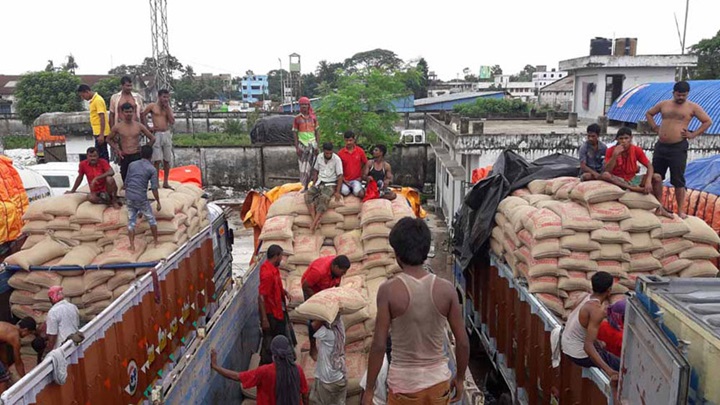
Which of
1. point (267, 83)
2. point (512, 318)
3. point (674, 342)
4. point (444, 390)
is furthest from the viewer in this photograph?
point (267, 83)

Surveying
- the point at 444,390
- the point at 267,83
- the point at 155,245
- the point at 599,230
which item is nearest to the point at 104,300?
the point at 155,245

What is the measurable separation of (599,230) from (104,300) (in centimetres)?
459

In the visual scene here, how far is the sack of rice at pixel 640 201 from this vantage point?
15.9ft

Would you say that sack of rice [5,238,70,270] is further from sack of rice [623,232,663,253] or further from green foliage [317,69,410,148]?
green foliage [317,69,410,148]

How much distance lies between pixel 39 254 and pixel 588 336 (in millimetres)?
4876

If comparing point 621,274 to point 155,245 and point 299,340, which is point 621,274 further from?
point 155,245

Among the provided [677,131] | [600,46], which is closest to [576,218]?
[677,131]

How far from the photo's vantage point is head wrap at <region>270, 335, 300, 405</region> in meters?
3.58

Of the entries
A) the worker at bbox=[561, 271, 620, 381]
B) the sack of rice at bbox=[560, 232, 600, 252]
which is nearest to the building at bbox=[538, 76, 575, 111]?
the sack of rice at bbox=[560, 232, 600, 252]

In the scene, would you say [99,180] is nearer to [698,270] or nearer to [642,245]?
[642,245]

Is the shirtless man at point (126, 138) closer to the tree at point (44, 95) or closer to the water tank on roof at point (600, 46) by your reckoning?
the water tank on roof at point (600, 46)

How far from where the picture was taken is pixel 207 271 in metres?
6.82

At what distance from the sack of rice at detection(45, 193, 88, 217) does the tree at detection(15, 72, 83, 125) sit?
97.6 feet

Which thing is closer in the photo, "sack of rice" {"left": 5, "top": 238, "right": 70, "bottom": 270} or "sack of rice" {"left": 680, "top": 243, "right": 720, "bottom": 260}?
"sack of rice" {"left": 680, "top": 243, "right": 720, "bottom": 260}
